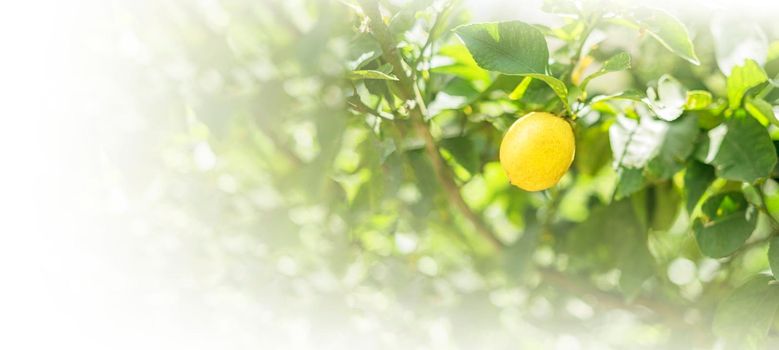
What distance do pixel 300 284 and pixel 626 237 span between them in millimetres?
577

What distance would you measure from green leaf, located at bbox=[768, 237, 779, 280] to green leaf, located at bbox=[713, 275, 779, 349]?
5cm

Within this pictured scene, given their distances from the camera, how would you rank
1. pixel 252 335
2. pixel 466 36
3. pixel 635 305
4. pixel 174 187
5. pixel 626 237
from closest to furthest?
1. pixel 466 36
2. pixel 626 237
3. pixel 635 305
4. pixel 174 187
5. pixel 252 335

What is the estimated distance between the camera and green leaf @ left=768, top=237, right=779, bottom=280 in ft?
1.73

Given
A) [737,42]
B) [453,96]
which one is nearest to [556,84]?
[453,96]

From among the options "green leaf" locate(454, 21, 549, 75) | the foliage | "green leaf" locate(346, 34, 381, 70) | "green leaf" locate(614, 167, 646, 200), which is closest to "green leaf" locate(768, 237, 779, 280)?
the foliage

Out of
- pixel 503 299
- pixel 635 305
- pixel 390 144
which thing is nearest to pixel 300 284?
pixel 503 299

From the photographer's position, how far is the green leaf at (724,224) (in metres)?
0.60

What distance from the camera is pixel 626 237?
2.65ft

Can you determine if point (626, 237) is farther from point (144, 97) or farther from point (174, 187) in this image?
point (174, 187)

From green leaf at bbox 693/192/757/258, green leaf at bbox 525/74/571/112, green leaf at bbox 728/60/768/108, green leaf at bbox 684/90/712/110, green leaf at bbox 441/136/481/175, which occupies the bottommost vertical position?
green leaf at bbox 693/192/757/258

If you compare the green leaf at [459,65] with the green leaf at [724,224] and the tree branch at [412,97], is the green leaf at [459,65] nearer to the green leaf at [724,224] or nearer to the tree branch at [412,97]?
the tree branch at [412,97]

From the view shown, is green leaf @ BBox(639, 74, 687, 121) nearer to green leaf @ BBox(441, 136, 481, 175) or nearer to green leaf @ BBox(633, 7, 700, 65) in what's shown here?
green leaf @ BBox(633, 7, 700, 65)

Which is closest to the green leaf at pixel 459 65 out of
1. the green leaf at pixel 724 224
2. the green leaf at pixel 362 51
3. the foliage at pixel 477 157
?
the foliage at pixel 477 157

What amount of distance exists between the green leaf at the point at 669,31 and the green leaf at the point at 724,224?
151 mm
